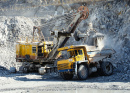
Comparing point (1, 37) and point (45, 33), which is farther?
point (45, 33)

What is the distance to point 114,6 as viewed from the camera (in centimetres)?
2234

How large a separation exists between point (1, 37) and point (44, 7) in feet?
34.1

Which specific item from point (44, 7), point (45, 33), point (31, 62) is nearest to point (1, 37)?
point (45, 33)

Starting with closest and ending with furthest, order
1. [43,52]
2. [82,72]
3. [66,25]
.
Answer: [82,72], [66,25], [43,52]

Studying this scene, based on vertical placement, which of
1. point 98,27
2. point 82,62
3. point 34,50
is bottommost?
point 82,62

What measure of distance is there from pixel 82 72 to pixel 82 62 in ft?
2.10

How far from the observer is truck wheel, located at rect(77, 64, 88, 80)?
10626 millimetres

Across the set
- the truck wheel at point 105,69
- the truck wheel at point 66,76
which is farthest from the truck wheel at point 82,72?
the truck wheel at point 105,69

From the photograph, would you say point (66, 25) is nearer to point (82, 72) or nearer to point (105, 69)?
point (105, 69)

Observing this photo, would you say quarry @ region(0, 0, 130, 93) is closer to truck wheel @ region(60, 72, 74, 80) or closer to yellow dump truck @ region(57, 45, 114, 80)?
yellow dump truck @ region(57, 45, 114, 80)

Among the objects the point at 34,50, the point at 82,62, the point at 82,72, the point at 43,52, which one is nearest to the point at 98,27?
the point at 43,52

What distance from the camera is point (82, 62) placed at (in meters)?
11.1

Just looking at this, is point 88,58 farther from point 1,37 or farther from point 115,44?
point 1,37

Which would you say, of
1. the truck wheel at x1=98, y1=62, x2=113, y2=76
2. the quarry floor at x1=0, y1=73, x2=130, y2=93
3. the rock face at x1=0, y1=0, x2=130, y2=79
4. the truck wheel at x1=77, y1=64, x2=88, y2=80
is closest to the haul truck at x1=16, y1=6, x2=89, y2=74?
the rock face at x1=0, y1=0, x2=130, y2=79
